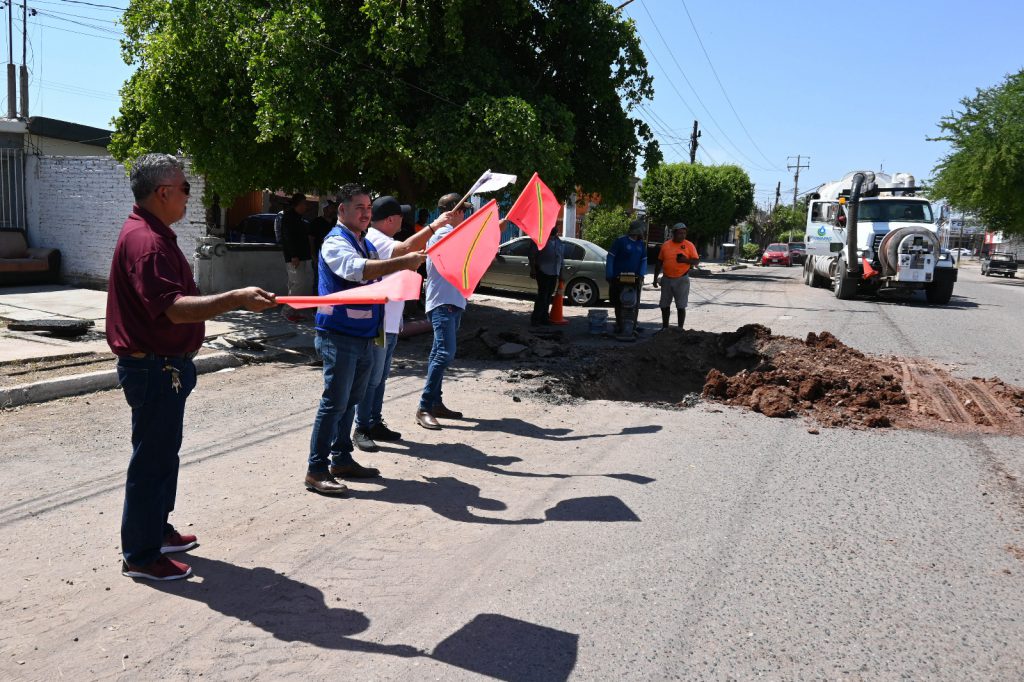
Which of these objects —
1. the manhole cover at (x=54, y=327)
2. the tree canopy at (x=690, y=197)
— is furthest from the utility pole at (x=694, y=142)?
the manhole cover at (x=54, y=327)

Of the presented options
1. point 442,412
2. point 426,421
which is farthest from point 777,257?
point 426,421

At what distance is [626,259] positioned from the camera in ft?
40.4

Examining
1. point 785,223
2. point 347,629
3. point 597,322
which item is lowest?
point 347,629

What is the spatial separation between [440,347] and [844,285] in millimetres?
17797

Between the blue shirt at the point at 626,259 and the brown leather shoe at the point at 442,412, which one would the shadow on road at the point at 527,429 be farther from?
the blue shirt at the point at 626,259

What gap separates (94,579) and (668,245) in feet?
31.9

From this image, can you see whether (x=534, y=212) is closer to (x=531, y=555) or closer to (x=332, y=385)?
(x=332, y=385)

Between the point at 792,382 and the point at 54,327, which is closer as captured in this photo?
the point at 792,382

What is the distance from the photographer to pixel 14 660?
2984 millimetres

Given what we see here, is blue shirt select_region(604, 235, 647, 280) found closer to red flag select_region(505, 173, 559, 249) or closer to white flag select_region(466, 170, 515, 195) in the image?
red flag select_region(505, 173, 559, 249)

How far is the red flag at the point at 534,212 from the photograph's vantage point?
22.4ft

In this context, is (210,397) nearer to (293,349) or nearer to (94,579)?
(293,349)

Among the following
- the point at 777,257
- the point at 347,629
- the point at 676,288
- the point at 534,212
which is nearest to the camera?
the point at 347,629

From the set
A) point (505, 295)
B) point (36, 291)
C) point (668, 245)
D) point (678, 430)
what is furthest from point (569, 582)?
point (505, 295)
